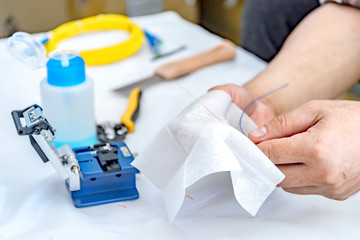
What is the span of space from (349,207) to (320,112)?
0.42ft

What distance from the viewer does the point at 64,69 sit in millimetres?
569

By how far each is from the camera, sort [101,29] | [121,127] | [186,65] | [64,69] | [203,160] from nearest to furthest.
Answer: [203,160]
[64,69]
[121,127]
[186,65]
[101,29]

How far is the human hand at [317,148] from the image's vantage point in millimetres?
492

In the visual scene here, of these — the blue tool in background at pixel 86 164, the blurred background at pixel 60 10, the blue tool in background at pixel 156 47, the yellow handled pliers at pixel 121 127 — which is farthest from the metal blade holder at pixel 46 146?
the blurred background at pixel 60 10

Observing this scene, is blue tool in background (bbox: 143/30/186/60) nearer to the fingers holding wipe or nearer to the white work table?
the white work table

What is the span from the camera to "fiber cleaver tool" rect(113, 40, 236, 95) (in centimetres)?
81

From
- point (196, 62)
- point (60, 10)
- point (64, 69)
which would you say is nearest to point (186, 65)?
point (196, 62)

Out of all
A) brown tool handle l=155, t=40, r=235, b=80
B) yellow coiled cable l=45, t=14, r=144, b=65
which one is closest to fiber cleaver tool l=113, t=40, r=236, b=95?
brown tool handle l=155, t=40, r=235, b=80

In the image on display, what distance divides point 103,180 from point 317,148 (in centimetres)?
25

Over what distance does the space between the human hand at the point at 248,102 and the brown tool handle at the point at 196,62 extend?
0.19 meters

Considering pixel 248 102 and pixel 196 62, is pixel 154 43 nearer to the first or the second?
pixel 196 62

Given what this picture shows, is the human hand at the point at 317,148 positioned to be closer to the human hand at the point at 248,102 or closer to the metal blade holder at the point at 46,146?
the human hand at the point at 248,102

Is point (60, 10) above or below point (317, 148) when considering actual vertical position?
below

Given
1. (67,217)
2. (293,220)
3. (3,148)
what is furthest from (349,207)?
(3,148)
